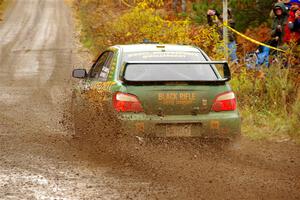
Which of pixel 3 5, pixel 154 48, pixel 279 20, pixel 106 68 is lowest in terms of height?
pixel 3 5

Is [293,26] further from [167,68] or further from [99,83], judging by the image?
[99,83]

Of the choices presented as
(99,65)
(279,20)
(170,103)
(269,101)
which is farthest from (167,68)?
(279,20)

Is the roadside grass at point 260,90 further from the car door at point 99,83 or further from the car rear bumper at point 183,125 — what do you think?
the car door at point 99,83

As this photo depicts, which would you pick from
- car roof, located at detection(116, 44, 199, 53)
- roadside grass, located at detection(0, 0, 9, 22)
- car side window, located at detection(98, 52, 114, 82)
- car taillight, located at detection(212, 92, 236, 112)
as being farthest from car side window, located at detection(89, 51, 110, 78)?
roadside grass, located at detection(0, 0, 9, 22)

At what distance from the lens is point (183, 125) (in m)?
7.52

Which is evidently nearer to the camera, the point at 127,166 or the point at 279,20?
the point at 127,166

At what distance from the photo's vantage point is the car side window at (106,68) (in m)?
8.60

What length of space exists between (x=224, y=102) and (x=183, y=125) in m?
0.63

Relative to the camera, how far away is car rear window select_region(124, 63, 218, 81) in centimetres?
788

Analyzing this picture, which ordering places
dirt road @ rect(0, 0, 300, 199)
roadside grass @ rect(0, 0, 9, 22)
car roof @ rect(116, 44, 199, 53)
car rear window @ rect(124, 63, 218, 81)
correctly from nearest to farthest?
dirt road @ rect(0, 0, 300, 199) < car rear window @ rect(124, 63, 218, 81) < car roof @ rect(116, 44, 199, 53) < roadside grass @ rect(0, 0, 9, 22)

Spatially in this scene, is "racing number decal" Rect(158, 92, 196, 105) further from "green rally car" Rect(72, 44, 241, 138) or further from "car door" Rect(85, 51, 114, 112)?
"car door" Rect(85, 51, 114, 112)

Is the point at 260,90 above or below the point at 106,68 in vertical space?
below

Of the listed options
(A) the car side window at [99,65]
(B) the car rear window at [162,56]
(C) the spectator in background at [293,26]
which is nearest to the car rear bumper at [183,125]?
(B) the car rear window at [162,56]

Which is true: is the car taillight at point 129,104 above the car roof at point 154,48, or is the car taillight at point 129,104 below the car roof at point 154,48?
below
